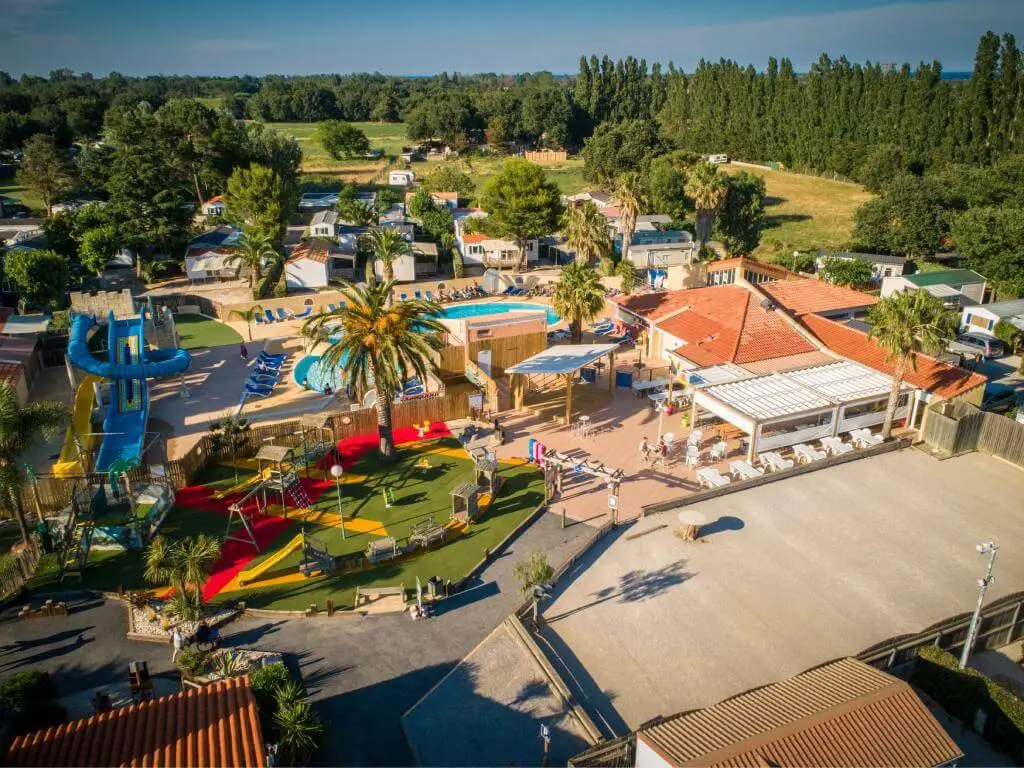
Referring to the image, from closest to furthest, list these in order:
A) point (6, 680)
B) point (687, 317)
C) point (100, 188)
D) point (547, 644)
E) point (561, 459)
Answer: point (6, 680)
point (547, 644)
point (561, 459)
point (687, 317)
point (100, 188)

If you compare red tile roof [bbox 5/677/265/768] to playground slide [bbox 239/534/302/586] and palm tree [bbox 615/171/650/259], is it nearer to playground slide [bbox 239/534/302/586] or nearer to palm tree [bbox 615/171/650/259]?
playground slide [bbox 239/534/302/586]

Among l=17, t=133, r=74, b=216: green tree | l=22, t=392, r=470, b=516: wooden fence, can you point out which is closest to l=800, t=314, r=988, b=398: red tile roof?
l=22, t=392, r=470, b=516: wooden fence

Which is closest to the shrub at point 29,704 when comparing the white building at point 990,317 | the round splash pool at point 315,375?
the round splash pool at point 315,375

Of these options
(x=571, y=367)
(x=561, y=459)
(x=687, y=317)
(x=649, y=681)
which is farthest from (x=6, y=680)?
(x=687, y=317)

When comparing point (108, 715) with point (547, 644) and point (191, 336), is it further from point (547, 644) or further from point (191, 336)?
point (191, 336)

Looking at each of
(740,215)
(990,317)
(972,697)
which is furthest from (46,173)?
(972,697)

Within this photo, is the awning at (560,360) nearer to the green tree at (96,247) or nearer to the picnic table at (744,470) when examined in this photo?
the picnic table at (744,470)

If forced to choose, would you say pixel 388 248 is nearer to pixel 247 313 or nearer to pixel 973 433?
pixel 247 313
